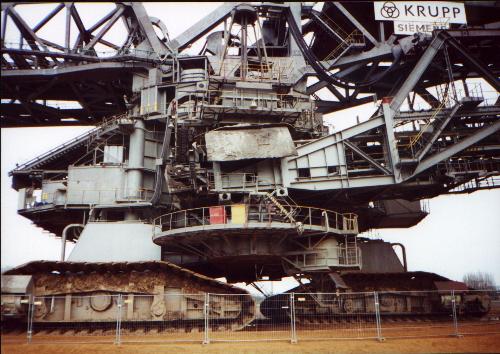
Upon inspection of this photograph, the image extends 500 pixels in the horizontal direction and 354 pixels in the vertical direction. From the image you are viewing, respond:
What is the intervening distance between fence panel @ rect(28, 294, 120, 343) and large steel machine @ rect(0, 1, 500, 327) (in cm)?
12

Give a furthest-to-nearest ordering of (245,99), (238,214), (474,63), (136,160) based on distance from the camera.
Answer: (136,160)
(474,63)
(245,99)
(238,214)

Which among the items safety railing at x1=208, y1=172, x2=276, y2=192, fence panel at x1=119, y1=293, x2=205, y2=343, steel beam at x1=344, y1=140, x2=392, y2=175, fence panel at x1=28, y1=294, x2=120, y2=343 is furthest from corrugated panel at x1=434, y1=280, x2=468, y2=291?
fence panel at x1=28, y1=294, x2=120, y2=343

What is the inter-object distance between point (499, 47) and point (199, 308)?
22.0 m

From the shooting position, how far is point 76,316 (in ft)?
55.8

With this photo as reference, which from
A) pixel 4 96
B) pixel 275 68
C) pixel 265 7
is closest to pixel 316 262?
pixel 275 68

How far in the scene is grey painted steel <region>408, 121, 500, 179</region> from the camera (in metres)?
20.5

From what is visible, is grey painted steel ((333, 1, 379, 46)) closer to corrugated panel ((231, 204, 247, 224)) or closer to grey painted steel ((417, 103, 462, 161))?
grey painted steel ((417, 103, 462, 161))

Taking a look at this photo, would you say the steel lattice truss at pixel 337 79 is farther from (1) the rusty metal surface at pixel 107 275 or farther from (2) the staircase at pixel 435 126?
(1) the rusty metal surface at pixel 107 275

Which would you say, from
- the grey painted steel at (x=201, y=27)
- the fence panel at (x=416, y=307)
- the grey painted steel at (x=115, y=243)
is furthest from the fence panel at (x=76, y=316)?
the grey painted steel at (x=201, y=27)

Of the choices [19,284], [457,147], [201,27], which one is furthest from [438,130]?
[19,284]

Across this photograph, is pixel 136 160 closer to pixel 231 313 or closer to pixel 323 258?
pixel 231 313

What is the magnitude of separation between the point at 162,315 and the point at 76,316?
3.42 m

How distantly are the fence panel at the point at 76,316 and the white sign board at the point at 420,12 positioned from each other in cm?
2058

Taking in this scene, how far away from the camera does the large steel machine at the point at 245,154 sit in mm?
18734
